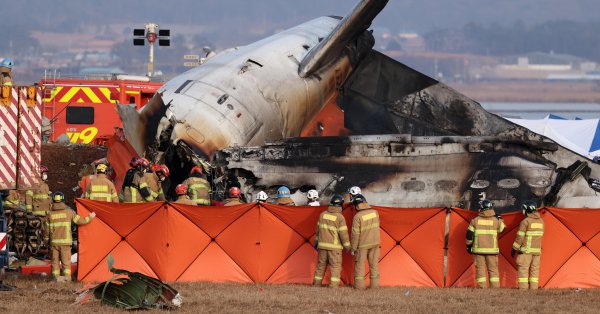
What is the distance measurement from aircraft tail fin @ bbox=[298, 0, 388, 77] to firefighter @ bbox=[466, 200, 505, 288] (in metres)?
10.2

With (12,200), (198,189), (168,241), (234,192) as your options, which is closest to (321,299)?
(168,241)

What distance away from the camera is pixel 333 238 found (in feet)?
68.9

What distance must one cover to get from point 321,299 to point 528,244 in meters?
4.36

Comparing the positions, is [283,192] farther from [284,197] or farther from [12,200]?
[12,200]

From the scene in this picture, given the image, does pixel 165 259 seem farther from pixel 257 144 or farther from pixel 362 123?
pixel 362 123

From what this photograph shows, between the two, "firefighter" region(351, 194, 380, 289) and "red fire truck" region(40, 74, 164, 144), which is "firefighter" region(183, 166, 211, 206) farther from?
"red fire truck" region(40, 74, 164, 144)

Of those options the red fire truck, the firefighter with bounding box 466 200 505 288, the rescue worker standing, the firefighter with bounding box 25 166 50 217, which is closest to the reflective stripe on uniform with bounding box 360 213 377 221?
the firefighter with bounding box 466 200 505 288

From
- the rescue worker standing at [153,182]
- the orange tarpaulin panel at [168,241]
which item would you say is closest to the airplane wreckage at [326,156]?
the rescue worker standing at [153,182]

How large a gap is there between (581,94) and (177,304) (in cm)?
14449

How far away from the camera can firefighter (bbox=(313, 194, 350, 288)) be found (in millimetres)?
21000

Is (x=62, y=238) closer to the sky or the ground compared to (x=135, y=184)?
closer to the ground

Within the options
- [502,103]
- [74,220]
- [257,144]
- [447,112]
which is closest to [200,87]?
[257,144]

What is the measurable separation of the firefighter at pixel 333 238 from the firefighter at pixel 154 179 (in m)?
4.69

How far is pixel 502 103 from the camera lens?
15812cm
